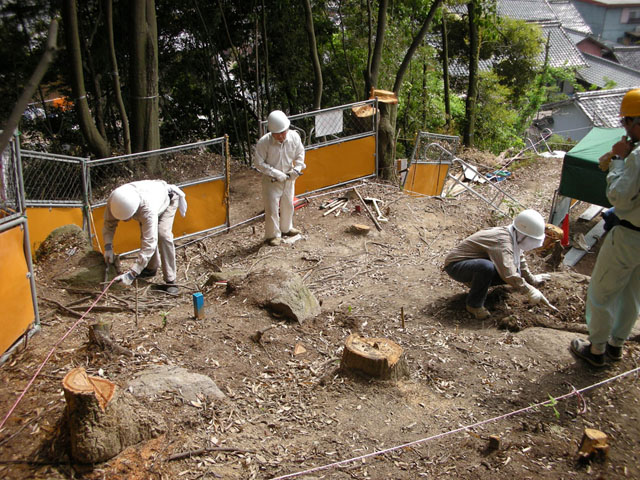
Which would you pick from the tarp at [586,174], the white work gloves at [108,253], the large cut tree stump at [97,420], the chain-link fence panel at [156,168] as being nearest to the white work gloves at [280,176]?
the chain-link fence panel at [156,168]

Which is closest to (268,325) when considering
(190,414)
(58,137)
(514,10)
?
(190,414)

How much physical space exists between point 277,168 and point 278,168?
1 cm

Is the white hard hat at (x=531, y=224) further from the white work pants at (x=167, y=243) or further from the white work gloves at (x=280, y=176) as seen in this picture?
the white work pants at (x=167, y=243)

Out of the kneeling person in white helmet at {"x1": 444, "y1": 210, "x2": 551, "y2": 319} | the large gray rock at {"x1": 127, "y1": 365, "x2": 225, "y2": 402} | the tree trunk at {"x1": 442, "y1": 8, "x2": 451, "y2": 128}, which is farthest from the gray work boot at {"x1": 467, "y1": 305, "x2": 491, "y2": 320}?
the tree trunk at {"x1": 442, "y1": 8, "x2": 451, "y2": 128}

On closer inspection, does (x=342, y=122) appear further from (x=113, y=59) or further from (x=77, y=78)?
(x=77, y=78)

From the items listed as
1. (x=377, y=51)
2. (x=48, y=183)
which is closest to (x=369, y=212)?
(x=377, y=51)

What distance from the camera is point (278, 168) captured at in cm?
722

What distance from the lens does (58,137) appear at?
10.4m

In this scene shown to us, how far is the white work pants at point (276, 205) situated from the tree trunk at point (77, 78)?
3.13 meters

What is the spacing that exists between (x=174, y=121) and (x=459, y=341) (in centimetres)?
983

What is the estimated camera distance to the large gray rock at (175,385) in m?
3.58

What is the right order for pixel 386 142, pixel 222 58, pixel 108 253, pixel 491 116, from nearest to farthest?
1. pixel 108 253
2. pixel 386 142
3. pixel 222 58
4. pixel 491 116

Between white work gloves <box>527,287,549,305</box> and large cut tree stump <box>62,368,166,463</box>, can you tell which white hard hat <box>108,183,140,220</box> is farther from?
→ white work gloves <box>527,287,549,305</box>

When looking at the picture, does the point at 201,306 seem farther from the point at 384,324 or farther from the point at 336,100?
the point at 336,100
